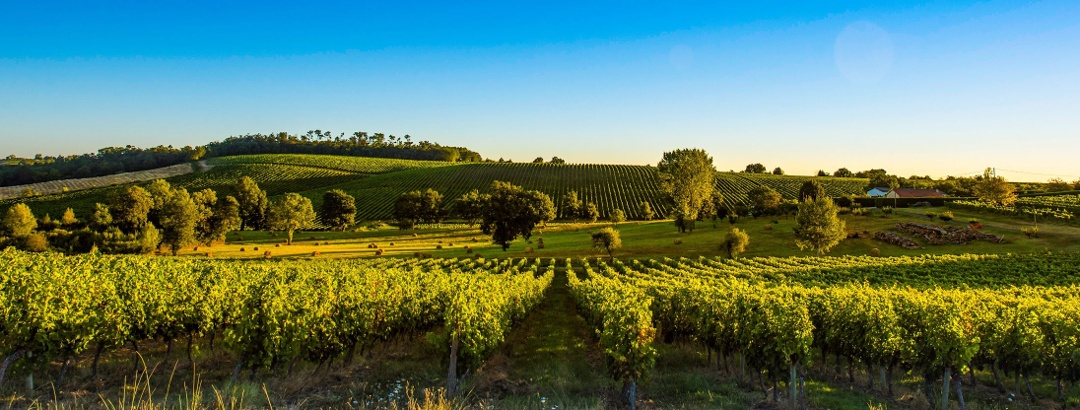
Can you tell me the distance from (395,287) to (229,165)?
179993 millimetres

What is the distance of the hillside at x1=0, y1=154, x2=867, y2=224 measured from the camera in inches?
4833

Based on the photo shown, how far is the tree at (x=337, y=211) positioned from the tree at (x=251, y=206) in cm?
1039

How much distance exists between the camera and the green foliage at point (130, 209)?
73.2 metres

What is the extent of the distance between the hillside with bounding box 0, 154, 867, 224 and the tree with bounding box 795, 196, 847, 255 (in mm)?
52765

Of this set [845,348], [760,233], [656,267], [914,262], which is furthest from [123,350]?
[760,233]

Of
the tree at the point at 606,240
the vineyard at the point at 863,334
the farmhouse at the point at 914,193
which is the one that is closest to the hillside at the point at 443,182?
the farmhouse at the point at 914,193

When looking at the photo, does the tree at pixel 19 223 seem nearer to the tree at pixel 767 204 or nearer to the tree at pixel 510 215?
the tree at pixel 510 215

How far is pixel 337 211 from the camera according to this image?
307ft

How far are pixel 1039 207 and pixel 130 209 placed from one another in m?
134

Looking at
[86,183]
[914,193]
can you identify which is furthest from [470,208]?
[86,183]

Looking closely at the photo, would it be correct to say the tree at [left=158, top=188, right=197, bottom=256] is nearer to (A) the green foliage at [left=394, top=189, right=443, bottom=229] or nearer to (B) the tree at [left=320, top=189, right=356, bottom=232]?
(B) the tree at [left=320, top=189, right=356, bottom=232]

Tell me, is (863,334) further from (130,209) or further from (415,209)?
(130,209)

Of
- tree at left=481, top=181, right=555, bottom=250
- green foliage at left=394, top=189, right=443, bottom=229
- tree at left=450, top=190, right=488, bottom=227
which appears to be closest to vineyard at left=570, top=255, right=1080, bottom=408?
tree at left=481, top=181, right=555, bottom=250

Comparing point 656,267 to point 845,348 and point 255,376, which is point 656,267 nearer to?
point 845,348
